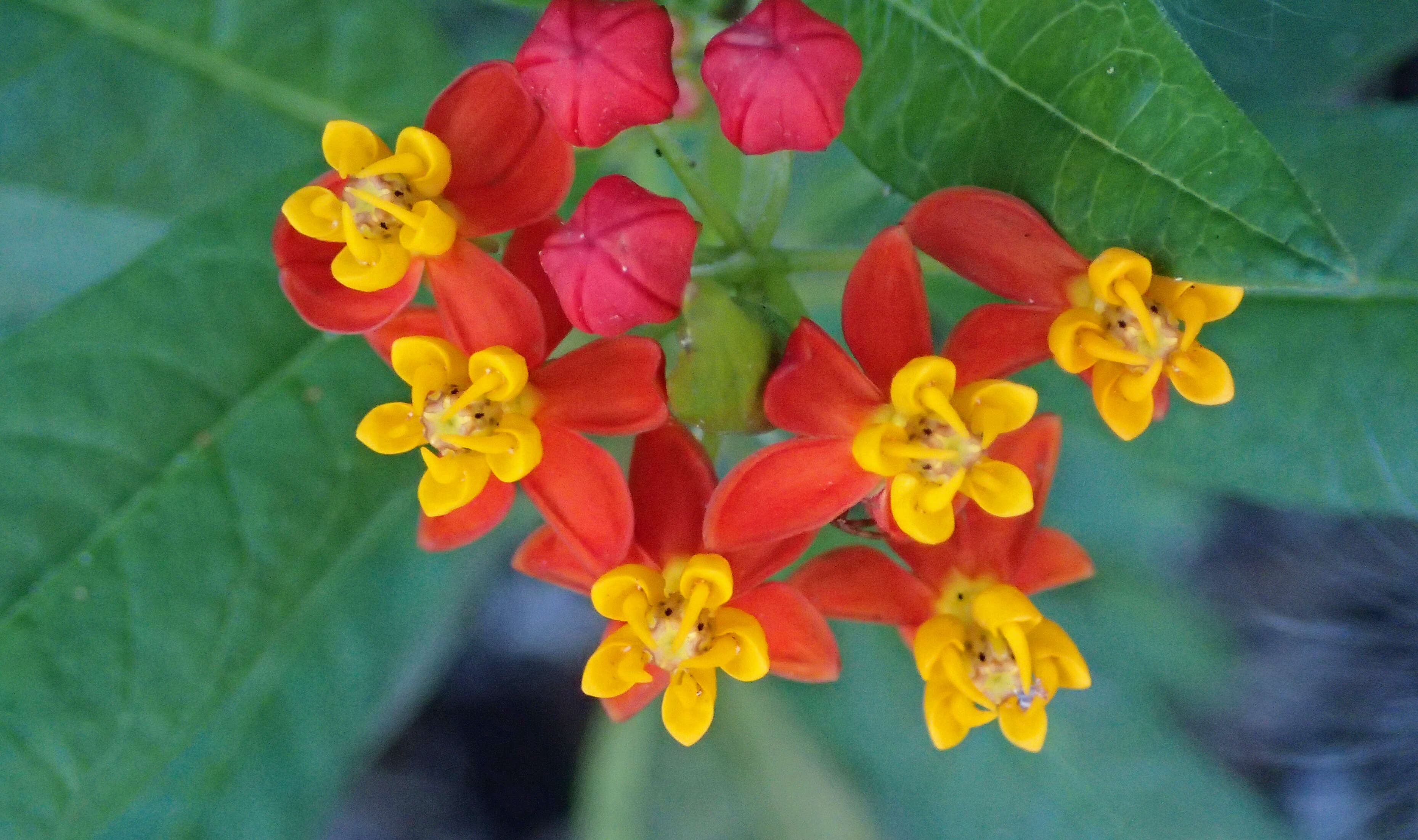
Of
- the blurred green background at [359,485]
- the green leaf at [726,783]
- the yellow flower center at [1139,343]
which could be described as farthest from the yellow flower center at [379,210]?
the green leaf at [726,783]

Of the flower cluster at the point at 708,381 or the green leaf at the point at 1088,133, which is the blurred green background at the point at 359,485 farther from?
the flower cluster at the point at 708,381

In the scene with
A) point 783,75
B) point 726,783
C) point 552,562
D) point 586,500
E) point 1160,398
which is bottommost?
point 726,783

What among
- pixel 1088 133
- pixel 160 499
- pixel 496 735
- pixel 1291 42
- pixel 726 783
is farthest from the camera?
pixel 496 735

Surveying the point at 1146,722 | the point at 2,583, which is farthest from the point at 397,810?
the point at 2,583

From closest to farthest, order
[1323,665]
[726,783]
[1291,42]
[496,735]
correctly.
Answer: [1291,42]
[1323,665]
[726,783]
[496,735]

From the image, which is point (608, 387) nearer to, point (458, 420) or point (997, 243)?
point (458, 420)

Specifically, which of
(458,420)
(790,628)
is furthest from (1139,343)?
(458,420)
